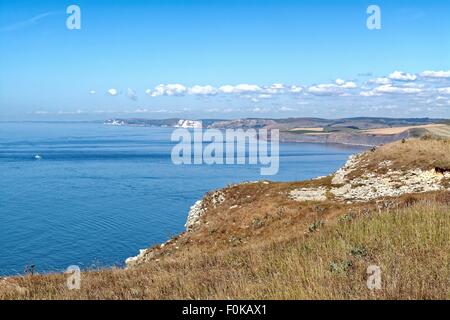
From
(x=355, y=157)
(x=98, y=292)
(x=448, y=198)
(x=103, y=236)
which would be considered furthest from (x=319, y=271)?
(x=103, y=236)

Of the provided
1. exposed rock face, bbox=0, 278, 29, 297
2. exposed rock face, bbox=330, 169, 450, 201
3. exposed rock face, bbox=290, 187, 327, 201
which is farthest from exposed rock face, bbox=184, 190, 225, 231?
exposed rock face, bbox=0, 278, 29, 297

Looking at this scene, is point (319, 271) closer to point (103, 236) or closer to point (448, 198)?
point (448, 198)

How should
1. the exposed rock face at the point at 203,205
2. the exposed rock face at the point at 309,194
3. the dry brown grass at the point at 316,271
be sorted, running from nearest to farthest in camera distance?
the dry brown grass at the point at 316,271, the exposed rock face at the point at 309,194, the exposed rock face at the point at 203,205

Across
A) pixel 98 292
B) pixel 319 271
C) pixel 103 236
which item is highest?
pixel 319 271

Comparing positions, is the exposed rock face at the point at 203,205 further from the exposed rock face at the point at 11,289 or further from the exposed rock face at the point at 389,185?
the exposed rock face at the point at 11,289

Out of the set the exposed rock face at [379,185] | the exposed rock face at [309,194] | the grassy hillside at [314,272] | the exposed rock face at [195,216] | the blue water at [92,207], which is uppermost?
the grassy hillside at [314,272]

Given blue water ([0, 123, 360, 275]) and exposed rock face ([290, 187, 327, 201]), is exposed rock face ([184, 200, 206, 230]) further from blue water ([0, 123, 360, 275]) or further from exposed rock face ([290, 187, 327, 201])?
exposed rock face ([290, 187, 327, 201])

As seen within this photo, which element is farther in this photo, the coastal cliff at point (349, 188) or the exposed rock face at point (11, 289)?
the coastal cliff at point (349, 188)

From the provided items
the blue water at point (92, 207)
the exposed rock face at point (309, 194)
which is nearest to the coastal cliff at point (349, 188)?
the exposed rock face at point (309, 194)

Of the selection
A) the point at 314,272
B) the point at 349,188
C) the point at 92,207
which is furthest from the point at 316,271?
the point at 92,207

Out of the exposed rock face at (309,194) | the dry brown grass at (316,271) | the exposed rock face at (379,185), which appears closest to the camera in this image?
the dry brown grass at (316,271)

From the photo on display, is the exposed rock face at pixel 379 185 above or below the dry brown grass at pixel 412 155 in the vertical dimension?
below
